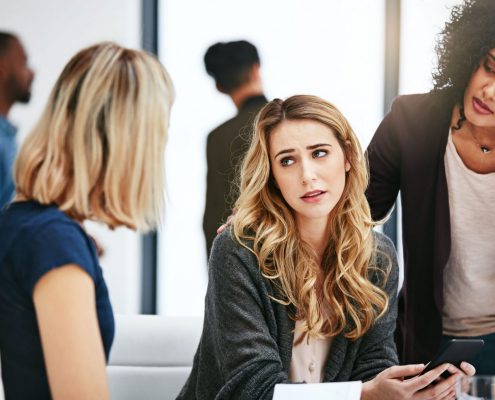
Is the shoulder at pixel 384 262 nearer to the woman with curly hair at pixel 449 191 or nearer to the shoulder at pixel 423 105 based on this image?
the woman with curly hair at pixel 449 191

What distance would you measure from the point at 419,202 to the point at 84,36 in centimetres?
112

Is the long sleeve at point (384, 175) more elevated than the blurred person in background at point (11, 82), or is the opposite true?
the blurred person in background at point (11, 82)

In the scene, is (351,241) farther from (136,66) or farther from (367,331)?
(136,66)

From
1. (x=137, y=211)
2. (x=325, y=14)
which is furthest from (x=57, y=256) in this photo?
(x=325, y=14)

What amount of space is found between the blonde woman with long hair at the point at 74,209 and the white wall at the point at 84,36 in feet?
2.76

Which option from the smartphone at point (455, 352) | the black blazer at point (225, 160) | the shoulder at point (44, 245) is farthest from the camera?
the black blazer at point (225, 160)

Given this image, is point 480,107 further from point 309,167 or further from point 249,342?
point 249,342

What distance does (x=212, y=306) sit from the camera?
5.83 feet

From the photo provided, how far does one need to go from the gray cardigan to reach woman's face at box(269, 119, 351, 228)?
21 centimetres

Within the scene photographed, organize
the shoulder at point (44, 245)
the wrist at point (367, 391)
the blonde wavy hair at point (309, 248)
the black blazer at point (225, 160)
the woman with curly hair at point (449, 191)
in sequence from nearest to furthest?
the shoulder at point (44, 245) < the wrist at point (367, 391) < the blonde wavy hair at point (309, 248) < the woman with curly hair at point (449, 191) < the black blazer at point (225, 160)

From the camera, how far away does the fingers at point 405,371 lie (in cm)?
163

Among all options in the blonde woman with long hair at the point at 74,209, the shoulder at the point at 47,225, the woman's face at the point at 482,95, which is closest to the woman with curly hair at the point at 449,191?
the woman's face at the point at 482,95

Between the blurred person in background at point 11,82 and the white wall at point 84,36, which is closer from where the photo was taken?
the blurred person in background at point 11,82

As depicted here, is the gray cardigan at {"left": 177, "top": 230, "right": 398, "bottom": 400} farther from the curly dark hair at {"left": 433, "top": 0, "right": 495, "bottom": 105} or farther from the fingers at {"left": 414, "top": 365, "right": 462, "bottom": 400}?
the curly dark hair at {"left": 433, "top": 0, "right": 495, "bottom": 105}
